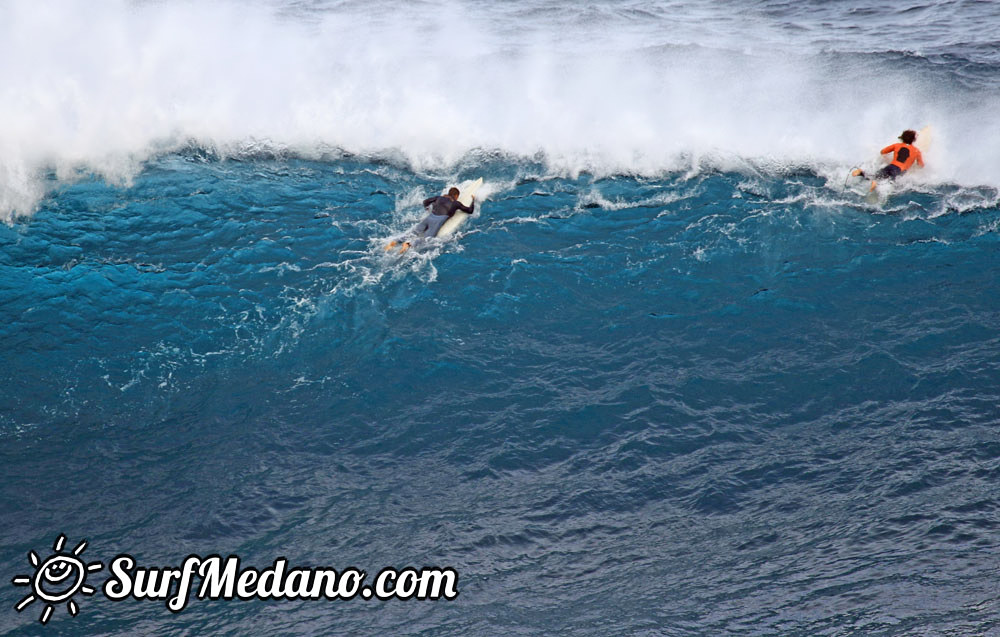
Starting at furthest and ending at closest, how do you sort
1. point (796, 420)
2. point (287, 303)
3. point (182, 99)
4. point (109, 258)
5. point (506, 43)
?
point (506, 43) < point (182, 99) < point (109, 258) < point (287, 303) < point (796, 420)

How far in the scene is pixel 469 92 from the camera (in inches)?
942

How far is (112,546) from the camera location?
10.9 m

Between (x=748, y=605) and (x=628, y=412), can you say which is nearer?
(x=748, y=605)

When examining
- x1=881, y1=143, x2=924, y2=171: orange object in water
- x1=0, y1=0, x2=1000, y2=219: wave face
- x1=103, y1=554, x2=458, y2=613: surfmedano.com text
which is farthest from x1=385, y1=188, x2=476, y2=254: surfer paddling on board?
x1=881, y1=143, x2=924, y2=171: orange object in water

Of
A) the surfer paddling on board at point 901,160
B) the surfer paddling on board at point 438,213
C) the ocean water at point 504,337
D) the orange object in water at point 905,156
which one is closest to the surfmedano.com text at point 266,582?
the ocean water at point 504,337

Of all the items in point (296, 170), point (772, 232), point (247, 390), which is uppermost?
point (296, 170)

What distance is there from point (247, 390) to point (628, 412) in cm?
630

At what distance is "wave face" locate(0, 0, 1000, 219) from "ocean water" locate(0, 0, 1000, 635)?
0.46 feet

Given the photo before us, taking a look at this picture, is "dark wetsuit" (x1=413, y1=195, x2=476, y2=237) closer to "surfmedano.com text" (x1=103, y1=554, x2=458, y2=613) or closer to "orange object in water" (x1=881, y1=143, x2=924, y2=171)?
"surfmedano.com text" (x1=103, y1=554, x2=458, y2=613)

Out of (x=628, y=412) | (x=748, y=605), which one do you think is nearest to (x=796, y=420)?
(x=628, y=412)

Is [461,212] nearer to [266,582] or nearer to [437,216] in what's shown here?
[437,216]

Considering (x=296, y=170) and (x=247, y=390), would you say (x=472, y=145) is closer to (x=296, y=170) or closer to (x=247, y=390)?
(x=296, y=170)

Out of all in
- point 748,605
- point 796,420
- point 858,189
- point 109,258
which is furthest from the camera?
point 858,189

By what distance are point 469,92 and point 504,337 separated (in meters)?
11.6
